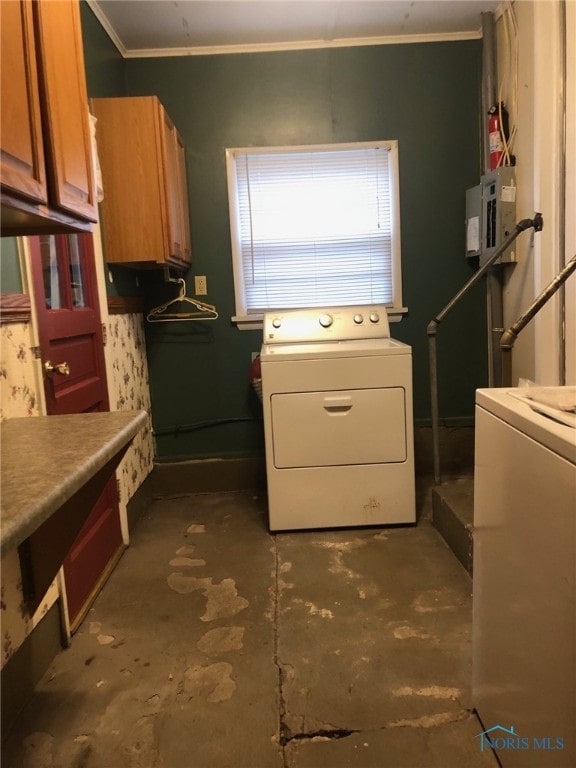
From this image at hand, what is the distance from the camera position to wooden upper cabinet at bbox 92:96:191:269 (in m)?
2.59

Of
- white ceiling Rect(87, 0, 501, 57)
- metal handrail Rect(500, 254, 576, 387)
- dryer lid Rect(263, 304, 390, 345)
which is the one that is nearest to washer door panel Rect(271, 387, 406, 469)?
dryer lid Rect(263, 304, 390, 345)

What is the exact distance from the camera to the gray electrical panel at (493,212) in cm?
279

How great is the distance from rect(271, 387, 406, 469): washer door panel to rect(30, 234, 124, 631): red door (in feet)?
2.66

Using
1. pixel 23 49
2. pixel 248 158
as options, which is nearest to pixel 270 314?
pixel 248 158

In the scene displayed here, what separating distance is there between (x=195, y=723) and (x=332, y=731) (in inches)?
14.7

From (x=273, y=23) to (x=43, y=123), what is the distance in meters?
2.19

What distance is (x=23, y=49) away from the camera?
111 centimetres

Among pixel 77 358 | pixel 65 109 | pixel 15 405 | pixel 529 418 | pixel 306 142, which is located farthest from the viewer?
pixel 306 142

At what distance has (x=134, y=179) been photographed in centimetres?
262

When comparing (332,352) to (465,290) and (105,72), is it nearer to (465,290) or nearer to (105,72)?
(465,290)

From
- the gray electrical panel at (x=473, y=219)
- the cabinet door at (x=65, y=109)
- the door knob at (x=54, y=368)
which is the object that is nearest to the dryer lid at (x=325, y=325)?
the gray electrical panel at (x=473, y=219)

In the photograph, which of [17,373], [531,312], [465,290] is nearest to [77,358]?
[17,373]

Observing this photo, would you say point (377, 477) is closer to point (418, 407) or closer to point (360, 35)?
point (418, 407)

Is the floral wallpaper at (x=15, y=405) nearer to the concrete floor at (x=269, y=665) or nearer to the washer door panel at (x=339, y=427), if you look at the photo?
the concrete floor at (x=269, y=665)
